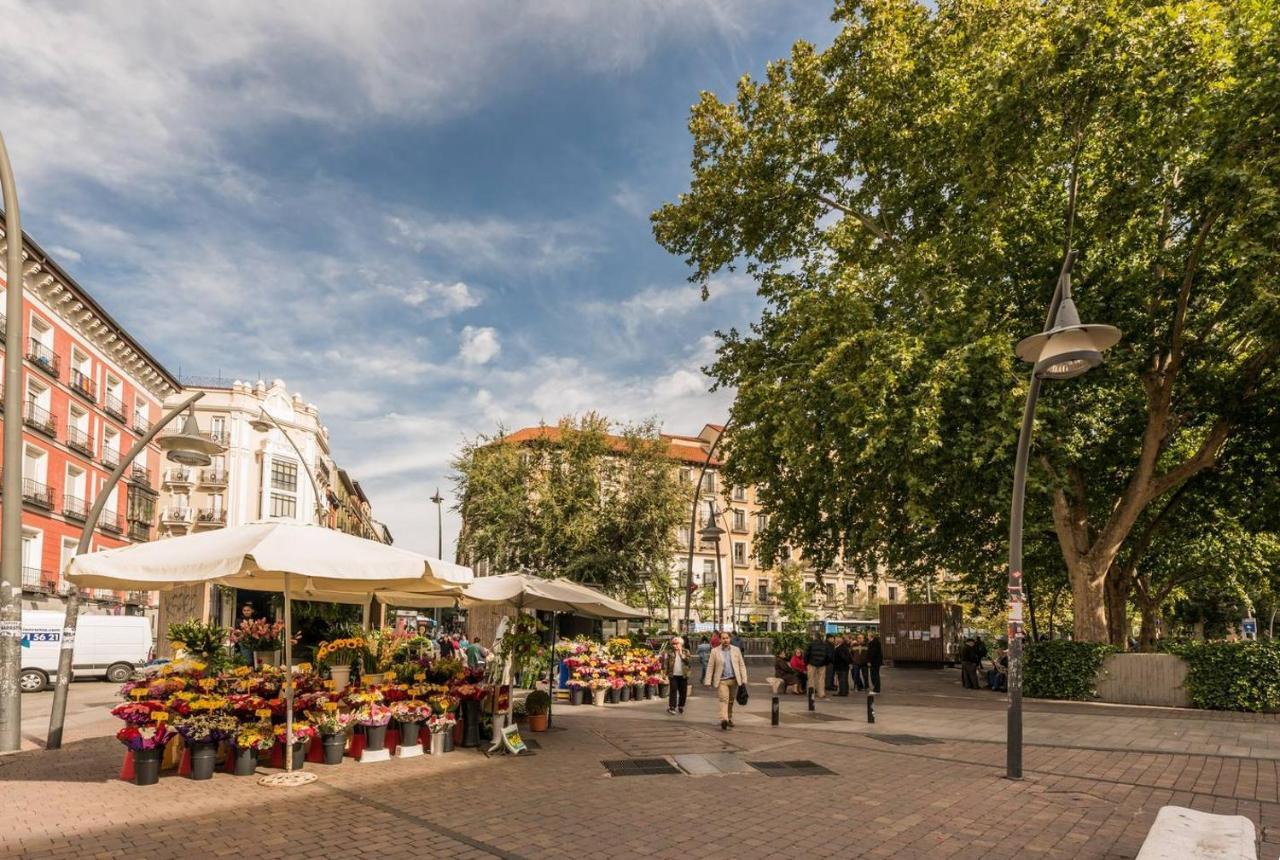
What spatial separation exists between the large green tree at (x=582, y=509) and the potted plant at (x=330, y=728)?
2492 cm

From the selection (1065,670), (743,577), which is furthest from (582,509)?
(743,577)

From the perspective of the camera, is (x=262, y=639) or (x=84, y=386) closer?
(x=262, y=639)

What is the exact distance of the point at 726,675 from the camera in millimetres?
14594

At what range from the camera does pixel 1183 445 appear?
23.0 meters

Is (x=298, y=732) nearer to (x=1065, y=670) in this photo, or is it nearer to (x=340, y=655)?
(x=340, y=655)

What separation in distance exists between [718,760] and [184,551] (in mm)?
6970

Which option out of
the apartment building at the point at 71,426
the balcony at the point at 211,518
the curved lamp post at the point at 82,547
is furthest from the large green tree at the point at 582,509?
the balcony at the point at 211,518

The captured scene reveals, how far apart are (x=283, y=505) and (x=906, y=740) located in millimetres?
56323

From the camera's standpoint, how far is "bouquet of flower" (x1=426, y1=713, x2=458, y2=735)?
11.0 meters

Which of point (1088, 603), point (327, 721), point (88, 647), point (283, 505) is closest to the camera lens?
point (327, 721)

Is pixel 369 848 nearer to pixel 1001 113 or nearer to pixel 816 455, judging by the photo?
pixel 816 455

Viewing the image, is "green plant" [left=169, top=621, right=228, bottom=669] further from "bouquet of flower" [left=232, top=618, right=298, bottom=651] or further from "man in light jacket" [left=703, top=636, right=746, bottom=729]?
"man in light jacket" [left=703, top=636, right=746, bottom=729]

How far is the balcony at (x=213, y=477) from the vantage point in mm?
57125

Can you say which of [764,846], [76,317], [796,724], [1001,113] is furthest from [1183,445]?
[76,317]
